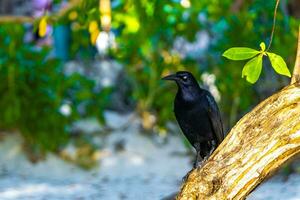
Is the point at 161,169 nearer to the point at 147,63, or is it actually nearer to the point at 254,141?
the point at 147,63

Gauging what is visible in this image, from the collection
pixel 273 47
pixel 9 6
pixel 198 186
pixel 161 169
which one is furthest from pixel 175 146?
pixel 198 186

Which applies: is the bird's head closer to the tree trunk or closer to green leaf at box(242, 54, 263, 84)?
the tree trunk

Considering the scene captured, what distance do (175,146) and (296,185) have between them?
1.76 metres

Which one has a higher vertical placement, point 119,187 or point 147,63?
point 147,63

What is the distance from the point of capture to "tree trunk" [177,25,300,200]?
3.94 m

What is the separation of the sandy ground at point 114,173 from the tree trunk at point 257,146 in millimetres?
2564

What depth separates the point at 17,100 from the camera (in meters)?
7.36

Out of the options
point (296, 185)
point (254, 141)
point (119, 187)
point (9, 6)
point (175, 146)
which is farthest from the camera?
point (9, 6)

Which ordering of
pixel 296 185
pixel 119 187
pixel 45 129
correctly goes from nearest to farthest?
1. pixel 296 185
2. pixel 119 187
3. pixel 45 129

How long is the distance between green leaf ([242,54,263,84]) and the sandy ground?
3343mm

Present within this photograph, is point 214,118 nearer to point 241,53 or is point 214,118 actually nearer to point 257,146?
point 257,146

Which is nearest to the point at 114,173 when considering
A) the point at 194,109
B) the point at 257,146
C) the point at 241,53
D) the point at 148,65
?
the point at 148,65

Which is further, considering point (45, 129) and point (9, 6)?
point (9, 6)

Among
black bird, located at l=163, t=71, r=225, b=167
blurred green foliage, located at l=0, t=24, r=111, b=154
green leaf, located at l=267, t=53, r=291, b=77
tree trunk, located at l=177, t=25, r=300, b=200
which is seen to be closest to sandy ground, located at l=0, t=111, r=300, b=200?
blurred green foliage, located at l=0, t=24, r=111, b=154
